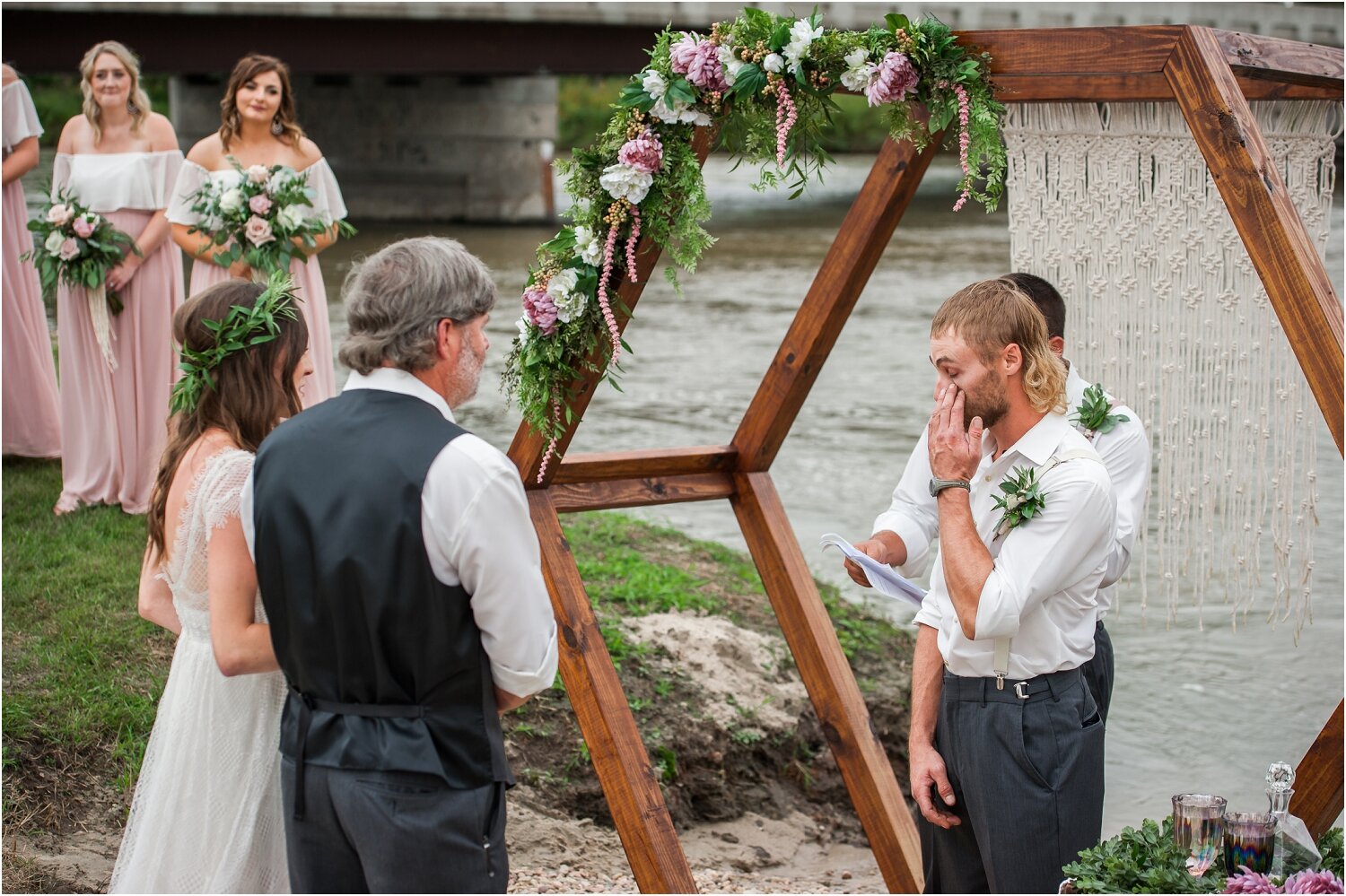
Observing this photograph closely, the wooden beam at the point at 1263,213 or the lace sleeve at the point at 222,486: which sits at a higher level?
the wooden beam at the point at 1263,213

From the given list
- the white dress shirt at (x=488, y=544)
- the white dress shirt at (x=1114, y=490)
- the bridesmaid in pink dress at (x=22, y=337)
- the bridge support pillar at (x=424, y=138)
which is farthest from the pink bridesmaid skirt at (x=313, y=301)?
the bridge support pillar at (x=424, y=138)

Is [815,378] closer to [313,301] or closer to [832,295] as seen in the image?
[832,295]

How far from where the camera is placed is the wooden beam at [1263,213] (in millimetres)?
2883

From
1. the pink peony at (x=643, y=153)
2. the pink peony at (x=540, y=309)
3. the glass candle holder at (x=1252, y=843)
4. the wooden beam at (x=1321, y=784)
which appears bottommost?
the wooden beam at (x=1321, y=784)

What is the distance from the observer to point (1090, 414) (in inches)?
140

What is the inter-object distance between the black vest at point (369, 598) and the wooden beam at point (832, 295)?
1942 mm

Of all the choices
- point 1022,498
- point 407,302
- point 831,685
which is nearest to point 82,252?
point 831,685

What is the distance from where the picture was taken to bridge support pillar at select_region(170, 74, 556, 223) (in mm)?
26766

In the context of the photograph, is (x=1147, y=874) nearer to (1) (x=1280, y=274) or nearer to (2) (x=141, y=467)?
(1) (x=1280, y=274)

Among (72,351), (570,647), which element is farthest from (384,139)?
(570,647)

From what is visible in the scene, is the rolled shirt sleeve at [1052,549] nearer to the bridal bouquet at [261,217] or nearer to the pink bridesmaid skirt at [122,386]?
the bridal bouquet at [261,217]

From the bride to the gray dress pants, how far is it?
1475mm

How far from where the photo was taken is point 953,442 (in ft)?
9.75

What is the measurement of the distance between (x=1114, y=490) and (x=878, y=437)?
340 inches
